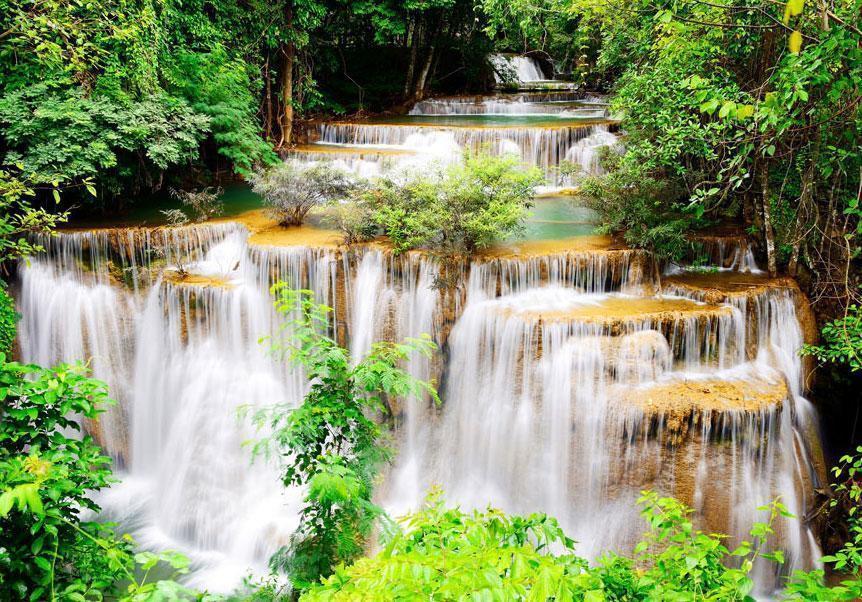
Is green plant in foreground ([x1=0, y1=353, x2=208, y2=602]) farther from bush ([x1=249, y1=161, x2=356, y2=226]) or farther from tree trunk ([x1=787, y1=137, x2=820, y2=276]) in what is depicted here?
tree trunk ([x1=787, y1=137, x2=820, y2=276])

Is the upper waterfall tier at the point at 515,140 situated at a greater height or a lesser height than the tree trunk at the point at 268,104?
lesser

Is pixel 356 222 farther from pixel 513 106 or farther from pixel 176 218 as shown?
pixel 513 106

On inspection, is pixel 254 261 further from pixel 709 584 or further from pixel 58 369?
pixel 709 584

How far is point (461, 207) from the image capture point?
8.61 m

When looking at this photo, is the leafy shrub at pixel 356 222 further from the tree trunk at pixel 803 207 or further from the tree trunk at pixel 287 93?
the tree trunk at pixel 287 93

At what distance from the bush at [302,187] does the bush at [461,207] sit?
1.55 m

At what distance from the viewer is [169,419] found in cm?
927

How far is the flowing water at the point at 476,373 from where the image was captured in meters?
7.04

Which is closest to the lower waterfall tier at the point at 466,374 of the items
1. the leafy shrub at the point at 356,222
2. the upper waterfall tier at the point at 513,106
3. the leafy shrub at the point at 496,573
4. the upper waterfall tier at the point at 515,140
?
the leafy shrub at the point at 356,222

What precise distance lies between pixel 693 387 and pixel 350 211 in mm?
5615

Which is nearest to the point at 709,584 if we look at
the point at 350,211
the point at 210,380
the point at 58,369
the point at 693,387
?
the point at 693,387

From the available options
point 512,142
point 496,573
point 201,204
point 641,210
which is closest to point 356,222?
point 201,204

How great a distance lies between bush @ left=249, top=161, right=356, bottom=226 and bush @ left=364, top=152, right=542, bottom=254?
5.07 feet

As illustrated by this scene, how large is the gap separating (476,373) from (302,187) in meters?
4.74
